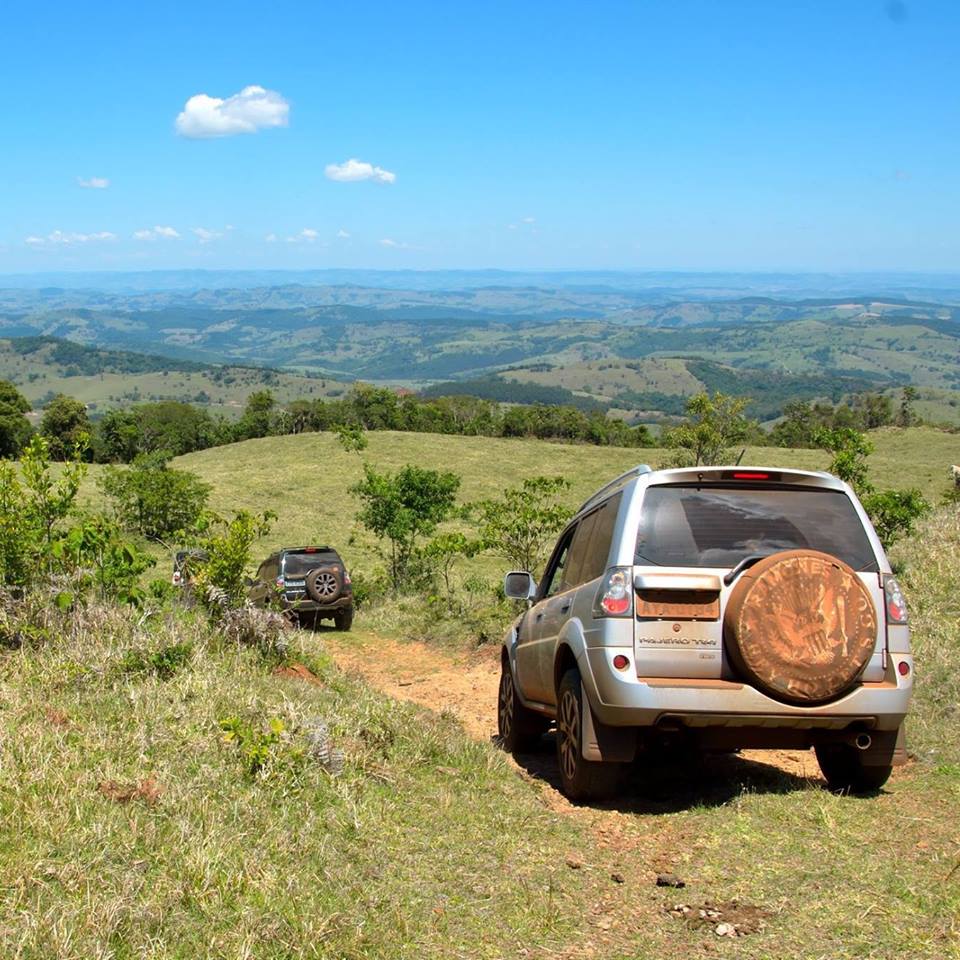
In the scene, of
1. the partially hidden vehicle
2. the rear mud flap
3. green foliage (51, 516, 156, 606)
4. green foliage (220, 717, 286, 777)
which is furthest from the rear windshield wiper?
the partially hidden vehicle

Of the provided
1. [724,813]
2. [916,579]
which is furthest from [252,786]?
[916,579]

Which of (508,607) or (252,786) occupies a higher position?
(252,786)

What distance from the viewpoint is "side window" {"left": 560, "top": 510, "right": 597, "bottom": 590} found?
687 cm

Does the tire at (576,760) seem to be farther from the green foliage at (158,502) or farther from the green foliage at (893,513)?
the green foliage at (158,502)

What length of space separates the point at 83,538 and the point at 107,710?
2.78 metres

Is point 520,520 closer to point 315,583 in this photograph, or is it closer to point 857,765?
point 315,583

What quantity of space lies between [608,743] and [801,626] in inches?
53.3

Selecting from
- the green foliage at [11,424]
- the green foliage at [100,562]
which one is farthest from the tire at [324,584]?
the green foliage at [11,424]

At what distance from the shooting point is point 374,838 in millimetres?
4895

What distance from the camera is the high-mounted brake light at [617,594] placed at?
5676 millimetres

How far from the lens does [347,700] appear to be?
756 cm

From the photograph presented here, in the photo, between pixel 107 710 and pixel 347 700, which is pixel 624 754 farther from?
pixel 107 710

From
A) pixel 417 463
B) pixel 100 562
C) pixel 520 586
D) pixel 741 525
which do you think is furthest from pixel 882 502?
pixel 417 463

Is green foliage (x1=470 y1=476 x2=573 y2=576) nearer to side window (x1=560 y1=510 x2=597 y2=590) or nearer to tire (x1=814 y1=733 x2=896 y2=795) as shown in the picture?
side window (x1=560 y1=510 x2=597 y2=590)
